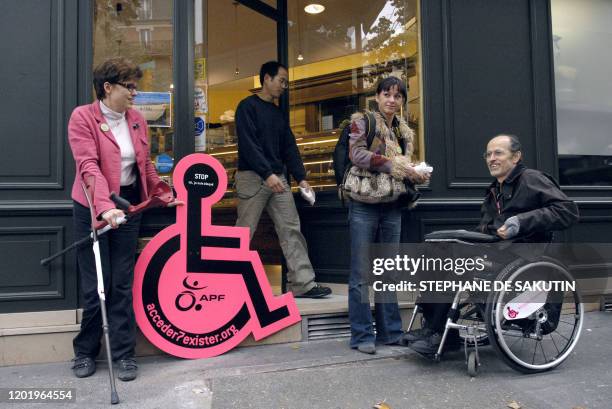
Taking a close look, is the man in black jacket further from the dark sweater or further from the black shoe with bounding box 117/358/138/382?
the black shoe with bounding box 117/358/138/382

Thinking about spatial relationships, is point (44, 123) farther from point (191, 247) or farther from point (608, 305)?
point (608, 305)

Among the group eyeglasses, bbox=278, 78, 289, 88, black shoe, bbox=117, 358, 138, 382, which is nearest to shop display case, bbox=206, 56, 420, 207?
eyeglasses, bbox=278, 78, 289, 88

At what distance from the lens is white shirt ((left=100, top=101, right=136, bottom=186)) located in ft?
12.3

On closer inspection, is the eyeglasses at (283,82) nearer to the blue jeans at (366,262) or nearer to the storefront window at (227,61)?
the storefront window at (227,61)

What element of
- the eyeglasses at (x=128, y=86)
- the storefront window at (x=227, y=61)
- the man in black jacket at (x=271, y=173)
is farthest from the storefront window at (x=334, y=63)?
the eyeglasses at (x=128, y=86)

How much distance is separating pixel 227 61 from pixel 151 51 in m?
1.61

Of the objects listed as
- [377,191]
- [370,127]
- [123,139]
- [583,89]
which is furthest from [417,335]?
[583,89]

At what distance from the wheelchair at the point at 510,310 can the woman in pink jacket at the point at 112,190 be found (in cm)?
206

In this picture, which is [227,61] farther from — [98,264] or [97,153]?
[98,264]

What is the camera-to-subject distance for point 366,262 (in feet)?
13.6

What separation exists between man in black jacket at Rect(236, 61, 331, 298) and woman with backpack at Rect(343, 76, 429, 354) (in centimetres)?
77

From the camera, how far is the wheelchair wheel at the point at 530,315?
3.57 m

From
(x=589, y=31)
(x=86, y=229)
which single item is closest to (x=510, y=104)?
(x=589, y=31)

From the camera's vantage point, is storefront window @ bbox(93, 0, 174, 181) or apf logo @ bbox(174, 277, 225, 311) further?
storefront window @ bbox(93, 0, 174, 181)
